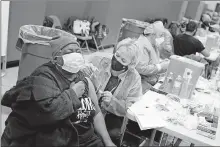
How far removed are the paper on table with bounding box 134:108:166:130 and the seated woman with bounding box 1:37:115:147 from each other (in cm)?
28

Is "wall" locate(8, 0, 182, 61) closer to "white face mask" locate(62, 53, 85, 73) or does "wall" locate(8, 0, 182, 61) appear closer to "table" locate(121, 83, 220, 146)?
"white face mask" locate(62, 53, 85, 73)

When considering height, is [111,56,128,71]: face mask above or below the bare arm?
above

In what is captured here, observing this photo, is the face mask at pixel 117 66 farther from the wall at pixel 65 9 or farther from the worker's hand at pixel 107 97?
the wall at pixel 65 9

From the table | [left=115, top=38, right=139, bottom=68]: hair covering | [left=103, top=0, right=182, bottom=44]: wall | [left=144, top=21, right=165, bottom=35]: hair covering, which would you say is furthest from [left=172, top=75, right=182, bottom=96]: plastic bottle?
[left=103, top=0, right=182, bottom=44]: wall

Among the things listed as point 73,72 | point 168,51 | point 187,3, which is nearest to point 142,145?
point 73,72

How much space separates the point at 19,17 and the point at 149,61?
2249mm

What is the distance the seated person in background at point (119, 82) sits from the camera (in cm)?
238

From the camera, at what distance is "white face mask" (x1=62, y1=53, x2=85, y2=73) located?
1.98 meters

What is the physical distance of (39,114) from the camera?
5.57ft

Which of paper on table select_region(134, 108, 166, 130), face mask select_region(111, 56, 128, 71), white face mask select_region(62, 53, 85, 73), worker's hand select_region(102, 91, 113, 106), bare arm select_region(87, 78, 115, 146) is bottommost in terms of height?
bare arm select_region(87, 78, 115, 146)

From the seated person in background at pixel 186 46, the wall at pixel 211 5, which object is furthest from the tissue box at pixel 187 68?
the wall at pixel 211 5

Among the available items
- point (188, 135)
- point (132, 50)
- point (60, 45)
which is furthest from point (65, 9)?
point (188, 135)

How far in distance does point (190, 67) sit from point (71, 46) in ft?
4.37

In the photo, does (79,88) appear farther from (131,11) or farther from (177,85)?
(131,11)
